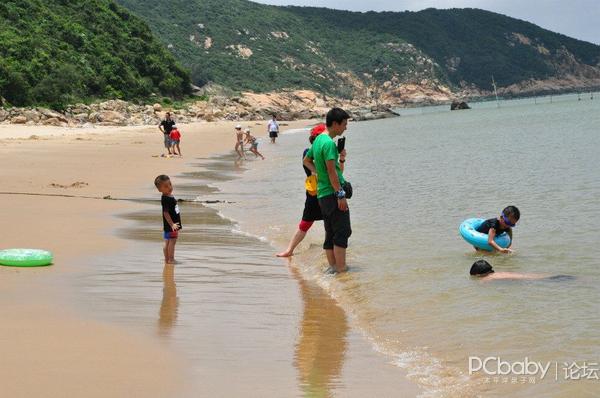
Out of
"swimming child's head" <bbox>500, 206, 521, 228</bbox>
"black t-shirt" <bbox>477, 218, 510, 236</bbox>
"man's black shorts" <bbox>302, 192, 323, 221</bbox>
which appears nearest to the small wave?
"man's black shorts" <bbox>302, 192, 323, 221</bbox>

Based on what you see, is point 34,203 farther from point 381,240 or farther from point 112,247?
point 381,240

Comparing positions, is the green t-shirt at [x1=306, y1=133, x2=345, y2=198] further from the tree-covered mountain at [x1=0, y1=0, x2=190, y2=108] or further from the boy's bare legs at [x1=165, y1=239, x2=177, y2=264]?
the tree-covered mountain at [x1=0, y1=0, x2=190, y2=108]

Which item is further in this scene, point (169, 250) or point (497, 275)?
point (169, 250)

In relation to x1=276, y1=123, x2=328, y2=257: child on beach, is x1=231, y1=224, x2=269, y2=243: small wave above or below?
below

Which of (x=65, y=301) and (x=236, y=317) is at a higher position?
(x=65, y=301)

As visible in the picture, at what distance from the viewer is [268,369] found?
4938mm

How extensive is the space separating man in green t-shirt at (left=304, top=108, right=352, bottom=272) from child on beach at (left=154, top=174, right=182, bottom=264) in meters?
1.66

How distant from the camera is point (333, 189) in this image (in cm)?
811

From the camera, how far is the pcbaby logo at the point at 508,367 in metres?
4.95

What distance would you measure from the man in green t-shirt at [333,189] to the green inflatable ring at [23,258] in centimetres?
283

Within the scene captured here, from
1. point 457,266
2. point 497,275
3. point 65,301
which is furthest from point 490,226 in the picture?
point 65,301

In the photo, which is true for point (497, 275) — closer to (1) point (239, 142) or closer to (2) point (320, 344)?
(2) point (320, 344)

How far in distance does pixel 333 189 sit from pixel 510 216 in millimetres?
2407

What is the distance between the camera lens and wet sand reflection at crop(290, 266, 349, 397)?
473 cm
